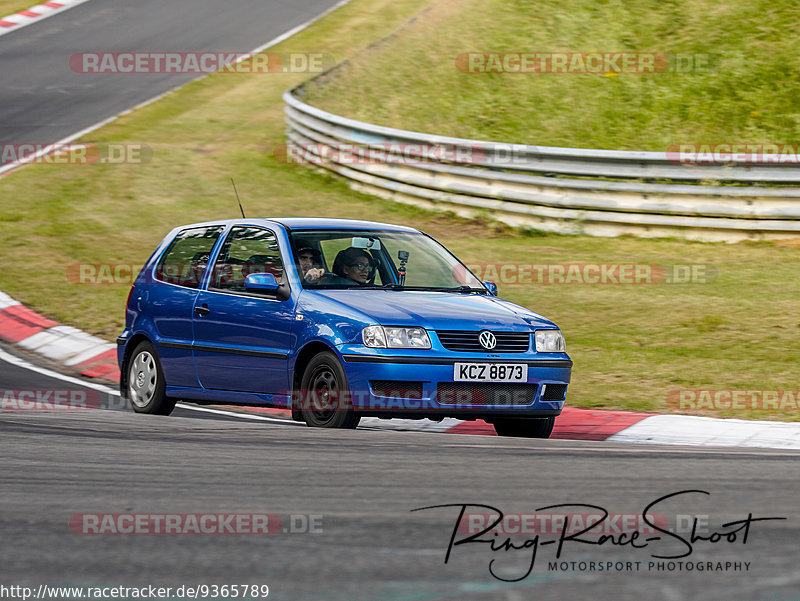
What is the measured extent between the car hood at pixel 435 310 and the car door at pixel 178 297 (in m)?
1.32

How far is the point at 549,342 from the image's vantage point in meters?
7.49

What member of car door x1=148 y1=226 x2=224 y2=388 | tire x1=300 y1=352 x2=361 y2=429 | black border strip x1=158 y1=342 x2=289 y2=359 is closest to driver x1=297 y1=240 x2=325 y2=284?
black border strip x1=158 y1=342 x2=289 y2=359

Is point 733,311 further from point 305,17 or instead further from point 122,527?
point 305,17

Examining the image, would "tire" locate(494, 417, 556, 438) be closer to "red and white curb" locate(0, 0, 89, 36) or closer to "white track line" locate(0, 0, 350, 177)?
"white track line" locate(0, 0, 350, 177)

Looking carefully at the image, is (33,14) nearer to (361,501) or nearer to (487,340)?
(487,340)

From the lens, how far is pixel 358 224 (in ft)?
28.0

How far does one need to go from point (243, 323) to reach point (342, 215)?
400 inches

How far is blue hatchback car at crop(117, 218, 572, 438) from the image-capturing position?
695 centimetres

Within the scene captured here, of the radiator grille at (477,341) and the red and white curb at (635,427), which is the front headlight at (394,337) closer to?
the radiator grille at (477,341)

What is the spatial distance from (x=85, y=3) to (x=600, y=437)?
3198cm

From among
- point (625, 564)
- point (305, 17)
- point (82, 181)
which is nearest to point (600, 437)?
point (625, 564)

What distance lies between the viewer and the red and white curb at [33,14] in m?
33.1

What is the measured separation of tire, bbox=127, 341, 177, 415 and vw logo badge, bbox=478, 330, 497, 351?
2664 mm

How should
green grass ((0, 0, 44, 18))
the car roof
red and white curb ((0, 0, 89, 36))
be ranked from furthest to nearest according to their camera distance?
green grass ((0, 0, 44, 18)) < red and white curb ((0, 0, 89, 36)) < the car roof
